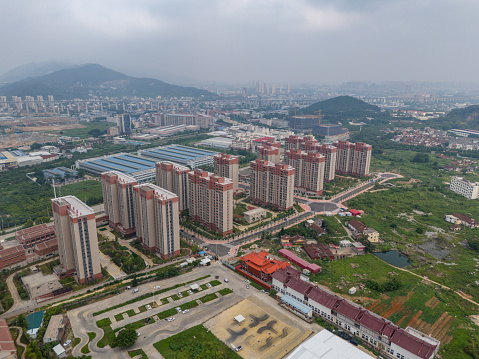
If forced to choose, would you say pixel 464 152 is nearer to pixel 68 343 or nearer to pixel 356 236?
pixel 356 236

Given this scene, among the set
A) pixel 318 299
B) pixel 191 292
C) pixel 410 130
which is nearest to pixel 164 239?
pixel 191 292

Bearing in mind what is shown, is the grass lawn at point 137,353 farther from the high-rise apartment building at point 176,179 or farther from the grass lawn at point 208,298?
the high-rise apartment building at point 176,179

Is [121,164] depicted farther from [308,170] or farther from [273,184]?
[308,170]

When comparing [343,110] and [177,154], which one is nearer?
[177,154]

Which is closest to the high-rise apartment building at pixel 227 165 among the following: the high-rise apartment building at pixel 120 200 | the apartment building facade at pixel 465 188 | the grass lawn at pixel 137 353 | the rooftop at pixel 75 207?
the high-rise apartment building at pixel 120 200

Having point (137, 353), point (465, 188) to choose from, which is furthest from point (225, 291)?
point (465, 188)
